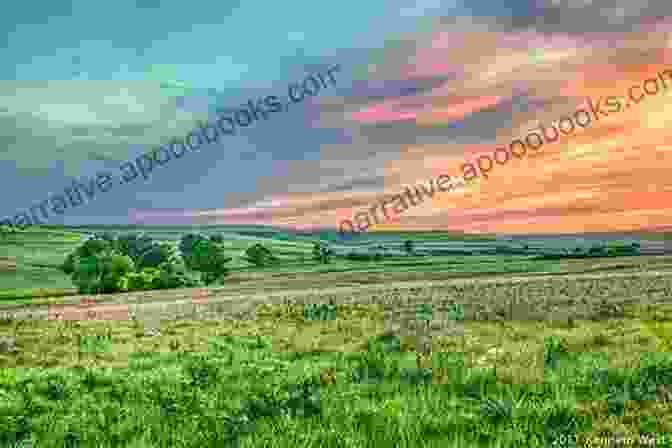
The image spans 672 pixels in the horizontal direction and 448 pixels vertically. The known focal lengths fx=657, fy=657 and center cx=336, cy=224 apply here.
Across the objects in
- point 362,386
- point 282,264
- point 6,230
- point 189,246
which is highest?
point 6,230

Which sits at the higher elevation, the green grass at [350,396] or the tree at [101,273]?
the green grass at [350,396]

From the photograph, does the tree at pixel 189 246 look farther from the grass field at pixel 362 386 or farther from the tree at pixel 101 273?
the grass field at pixel 362 386

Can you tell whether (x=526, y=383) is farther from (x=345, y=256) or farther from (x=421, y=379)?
(x=345, y=256)

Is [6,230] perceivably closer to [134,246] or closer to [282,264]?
[134,246]

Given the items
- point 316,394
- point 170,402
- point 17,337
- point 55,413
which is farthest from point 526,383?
point 17,337

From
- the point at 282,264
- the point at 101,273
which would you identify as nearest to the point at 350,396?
the point at 101,273

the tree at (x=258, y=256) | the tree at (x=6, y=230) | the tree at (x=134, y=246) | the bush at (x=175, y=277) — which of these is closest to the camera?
the bush at (x=175, y=277)

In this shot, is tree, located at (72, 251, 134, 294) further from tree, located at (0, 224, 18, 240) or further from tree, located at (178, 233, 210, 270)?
tree, located at (0, 224, 18, 240)

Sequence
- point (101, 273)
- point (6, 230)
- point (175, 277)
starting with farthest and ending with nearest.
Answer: point (6, 230)
point (175, 277)
point (101, 273)

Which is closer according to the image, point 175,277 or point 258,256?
point 175,277

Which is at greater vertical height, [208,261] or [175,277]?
[208,261]

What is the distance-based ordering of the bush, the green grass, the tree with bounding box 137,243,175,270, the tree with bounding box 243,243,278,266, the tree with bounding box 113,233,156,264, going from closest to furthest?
the green grass
the bush
the tree with bounding box 137,243,175,270
the tree with bounding box 113,233,156,264
the tree with bounding box 243,243,278,266

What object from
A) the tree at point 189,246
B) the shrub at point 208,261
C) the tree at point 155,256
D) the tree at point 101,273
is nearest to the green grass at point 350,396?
the tree at point 101,273

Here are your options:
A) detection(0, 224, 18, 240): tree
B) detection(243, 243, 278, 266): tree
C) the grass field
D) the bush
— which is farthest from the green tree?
detection(0, 224, 18, 240): tree
